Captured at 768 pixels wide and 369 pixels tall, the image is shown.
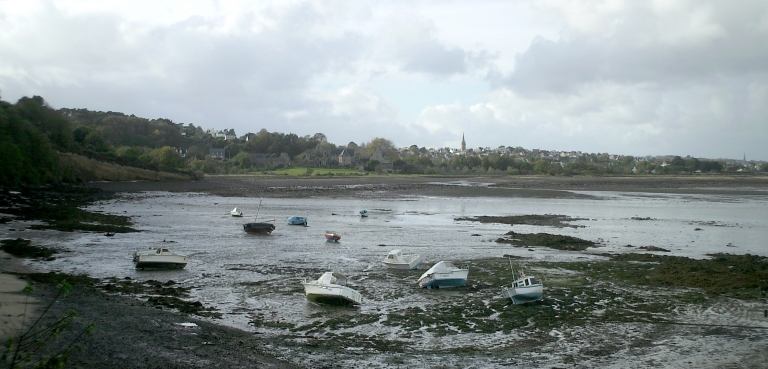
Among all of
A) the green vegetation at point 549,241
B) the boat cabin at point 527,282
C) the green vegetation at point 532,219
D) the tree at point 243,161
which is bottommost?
the green vegetation at point 549,241

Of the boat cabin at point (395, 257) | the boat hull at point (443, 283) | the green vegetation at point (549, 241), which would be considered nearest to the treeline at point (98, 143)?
the boat cabin at point (395, 257)

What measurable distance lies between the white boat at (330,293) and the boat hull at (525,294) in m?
4.62

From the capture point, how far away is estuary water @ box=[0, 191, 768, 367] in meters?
18.5

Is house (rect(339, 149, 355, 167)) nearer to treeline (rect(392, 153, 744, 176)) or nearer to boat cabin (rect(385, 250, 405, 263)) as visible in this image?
treeline (rect(392, 153, 744, 176))

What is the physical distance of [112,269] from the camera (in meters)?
21.8

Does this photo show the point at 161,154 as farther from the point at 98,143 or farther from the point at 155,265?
the point at 155,265

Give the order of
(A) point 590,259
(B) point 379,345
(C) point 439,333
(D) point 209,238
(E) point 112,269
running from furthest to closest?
(D) point 209,238 → (A) point 590,259 → (E) point 112,269 → (C) point 439,333 → (B) point 379,345

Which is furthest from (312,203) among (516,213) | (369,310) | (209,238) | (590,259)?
(369,310)

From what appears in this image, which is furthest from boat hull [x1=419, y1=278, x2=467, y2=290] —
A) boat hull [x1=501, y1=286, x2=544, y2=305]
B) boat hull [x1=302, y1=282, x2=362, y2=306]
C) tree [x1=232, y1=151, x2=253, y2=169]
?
tree [x1=232, y1=151, x2=253, y2=169]

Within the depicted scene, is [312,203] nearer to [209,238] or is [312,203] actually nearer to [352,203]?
[352,203]

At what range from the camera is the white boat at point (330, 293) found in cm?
1711

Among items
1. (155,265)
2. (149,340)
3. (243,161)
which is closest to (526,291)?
(149,340)

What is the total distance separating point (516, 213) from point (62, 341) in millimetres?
42411

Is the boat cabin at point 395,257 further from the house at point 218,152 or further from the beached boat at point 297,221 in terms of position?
the house at point 218,152
